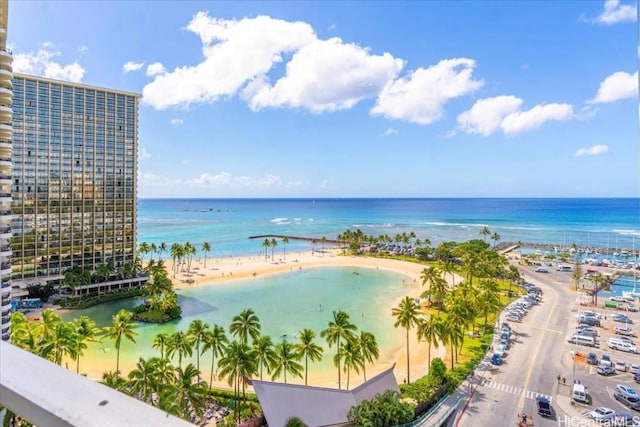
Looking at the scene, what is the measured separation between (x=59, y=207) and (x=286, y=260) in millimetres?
40127

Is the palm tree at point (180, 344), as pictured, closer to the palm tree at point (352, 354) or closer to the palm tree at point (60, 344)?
the palm tree at point (60, 344)

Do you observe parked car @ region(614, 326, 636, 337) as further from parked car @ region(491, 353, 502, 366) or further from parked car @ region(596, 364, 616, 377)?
parked car @ region(491, 353, 502, 366)

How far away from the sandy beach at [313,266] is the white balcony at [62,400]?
2676cm

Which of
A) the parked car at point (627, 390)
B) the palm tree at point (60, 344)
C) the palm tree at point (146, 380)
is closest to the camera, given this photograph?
the palm tree at point (146, 380)

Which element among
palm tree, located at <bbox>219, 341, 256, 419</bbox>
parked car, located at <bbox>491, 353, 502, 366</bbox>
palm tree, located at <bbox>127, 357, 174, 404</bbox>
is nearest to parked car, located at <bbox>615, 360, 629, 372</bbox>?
parked car, located at <bbox>491, 353, 502, 366</bbox>

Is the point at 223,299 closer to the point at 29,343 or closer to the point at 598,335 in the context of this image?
the point at 29,343

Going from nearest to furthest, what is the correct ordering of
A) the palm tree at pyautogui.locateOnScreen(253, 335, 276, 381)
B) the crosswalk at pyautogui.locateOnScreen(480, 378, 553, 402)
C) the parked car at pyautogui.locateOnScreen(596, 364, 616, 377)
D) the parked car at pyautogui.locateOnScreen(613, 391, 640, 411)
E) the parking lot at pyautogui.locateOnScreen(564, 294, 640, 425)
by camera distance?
the palm tree at pyautogui.locateOnScreen(253, 335, 276, 381) < the parked car at pyautogui.locateOnScreen(613, 391, 640, 411) < the parking lot at pyautogui.locateOnScreen(564, 294, 640, 425) < the crosswalk at pyautogui.locateOnScreen(480, 378, 553, 402) < the parked car at pyautogui.locateOnScreen(596, 364, 616, 377)

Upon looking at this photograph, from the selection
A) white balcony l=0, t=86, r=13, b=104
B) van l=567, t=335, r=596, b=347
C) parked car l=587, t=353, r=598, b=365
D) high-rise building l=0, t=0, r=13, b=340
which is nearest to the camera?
high-rise building l=0, t=0, r=13, b=340

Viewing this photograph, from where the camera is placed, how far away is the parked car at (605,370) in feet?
87.6

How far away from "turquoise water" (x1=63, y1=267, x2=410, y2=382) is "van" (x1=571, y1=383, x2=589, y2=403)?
528 inches

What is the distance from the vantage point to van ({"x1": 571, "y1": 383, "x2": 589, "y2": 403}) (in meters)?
22.5

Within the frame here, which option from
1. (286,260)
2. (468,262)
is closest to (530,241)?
(468,262)

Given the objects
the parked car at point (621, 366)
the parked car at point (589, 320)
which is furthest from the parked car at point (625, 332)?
the parked car at point (621, 366)

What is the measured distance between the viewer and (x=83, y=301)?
4384 cm
